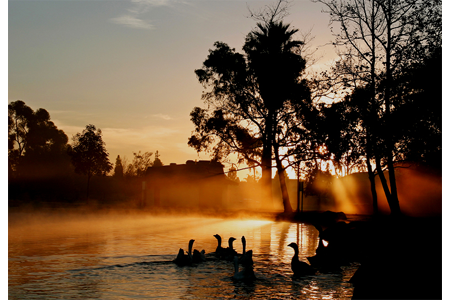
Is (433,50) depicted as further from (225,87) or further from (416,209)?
(225,87)

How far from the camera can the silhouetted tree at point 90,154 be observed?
174 feet

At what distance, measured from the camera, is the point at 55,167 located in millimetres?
66625

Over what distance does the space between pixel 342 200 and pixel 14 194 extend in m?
41.9

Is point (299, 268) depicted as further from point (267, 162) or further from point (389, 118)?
point (267, 162)

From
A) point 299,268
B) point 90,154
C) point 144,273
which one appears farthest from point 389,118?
point 90,154

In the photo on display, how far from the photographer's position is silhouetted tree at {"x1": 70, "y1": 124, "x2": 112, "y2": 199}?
174 ft

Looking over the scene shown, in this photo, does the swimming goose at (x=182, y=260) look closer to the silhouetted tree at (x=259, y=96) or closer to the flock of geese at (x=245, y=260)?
the flock of geese at (x=245, y=260)

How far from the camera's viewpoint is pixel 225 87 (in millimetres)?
36375

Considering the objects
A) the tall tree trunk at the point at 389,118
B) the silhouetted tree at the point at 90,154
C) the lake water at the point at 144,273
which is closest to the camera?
the lake water at the point at 144,273

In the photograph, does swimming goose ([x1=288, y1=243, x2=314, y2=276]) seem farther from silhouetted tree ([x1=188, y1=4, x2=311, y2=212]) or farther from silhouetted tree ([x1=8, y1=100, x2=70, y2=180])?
silhouetted tree ([x1=8, y1=100, x2=70, y2=180])

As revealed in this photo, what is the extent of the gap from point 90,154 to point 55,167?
1680 cm

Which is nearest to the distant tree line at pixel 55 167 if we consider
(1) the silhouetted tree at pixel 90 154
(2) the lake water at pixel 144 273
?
(1) the silhouetted tree at pixel 90 154

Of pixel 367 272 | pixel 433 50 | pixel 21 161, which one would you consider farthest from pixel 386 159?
pixel 21 161

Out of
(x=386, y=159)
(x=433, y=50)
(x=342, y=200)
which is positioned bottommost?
(x=342, y=200)
